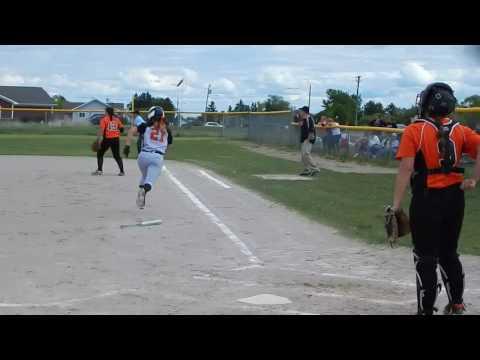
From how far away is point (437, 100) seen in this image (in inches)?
261

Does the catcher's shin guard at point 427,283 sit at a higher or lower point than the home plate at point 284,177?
higher

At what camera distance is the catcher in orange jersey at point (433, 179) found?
6.55 meters

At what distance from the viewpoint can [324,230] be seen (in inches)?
485

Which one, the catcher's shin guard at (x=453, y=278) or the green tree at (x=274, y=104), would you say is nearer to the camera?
the catcher's shin guard at (x=453, y=278)

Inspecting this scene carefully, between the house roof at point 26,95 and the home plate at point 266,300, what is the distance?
287ft

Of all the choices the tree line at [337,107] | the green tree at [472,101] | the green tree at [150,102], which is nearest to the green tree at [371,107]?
the tree line at [337,107]

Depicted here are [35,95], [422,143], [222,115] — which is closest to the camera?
[422,143]

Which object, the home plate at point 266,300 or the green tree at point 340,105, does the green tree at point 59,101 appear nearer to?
the green tree at point 340,105

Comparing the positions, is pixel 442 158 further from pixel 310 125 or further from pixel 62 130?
pixel 62 130

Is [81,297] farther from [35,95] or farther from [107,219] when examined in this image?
[35,95]

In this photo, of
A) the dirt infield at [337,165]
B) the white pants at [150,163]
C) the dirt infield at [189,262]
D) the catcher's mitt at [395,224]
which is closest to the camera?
the catcher's mitt at [395,224]
